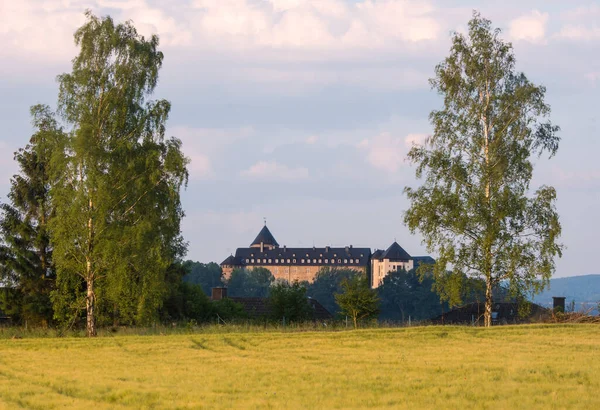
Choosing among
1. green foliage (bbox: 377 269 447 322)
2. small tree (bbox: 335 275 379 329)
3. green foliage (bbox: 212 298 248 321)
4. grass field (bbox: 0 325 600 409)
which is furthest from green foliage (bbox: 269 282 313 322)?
green foliage (bbox: 377 269 447 322)

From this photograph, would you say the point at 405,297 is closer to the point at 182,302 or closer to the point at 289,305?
the point at 289,305

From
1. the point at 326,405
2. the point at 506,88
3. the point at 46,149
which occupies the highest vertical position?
the point at 506,88

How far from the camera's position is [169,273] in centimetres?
6131

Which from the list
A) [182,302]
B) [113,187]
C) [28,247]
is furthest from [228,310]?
[113,187]

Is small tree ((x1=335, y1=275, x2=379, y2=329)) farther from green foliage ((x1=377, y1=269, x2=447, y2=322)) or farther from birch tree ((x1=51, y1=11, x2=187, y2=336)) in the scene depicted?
green foliage ((x1=377, y1=269, x2=447, y2=322))

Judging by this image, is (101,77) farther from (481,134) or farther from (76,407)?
(76,407)

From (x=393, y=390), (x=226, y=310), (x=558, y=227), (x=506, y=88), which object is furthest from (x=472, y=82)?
(x=226, y=310)

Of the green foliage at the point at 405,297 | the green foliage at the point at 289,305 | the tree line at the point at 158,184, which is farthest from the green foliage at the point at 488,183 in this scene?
the green foliage at the point at 405,297

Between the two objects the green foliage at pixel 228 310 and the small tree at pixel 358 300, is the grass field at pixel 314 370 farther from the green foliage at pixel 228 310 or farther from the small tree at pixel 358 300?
the green foliage at pixel 228 310

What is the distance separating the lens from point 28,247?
5194cm

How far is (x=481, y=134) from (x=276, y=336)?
16.2 meters

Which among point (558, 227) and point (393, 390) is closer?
point (393, 390)

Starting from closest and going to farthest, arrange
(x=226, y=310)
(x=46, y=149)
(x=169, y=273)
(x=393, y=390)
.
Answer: (x=393, y=390)
(x=46, y=149)
(x=169, y=273)
(x=226, y=310)

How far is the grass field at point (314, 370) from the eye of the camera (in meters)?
20.3
